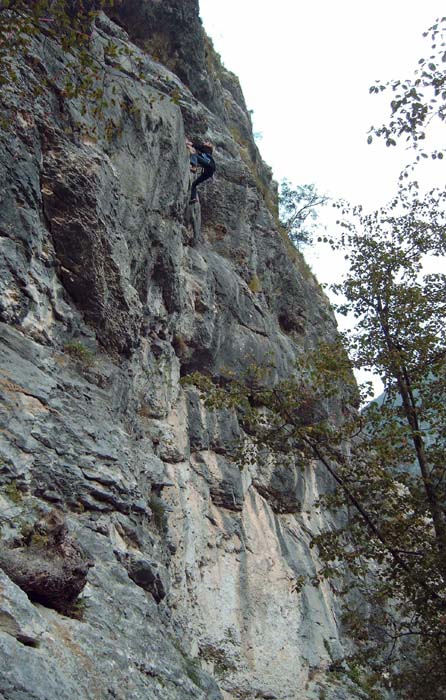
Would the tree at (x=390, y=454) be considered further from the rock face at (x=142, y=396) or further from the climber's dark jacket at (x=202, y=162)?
the climber's dark jacket at (x=202, y=162)

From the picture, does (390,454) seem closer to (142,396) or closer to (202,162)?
(142,396)

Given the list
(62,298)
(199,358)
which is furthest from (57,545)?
(199,358)

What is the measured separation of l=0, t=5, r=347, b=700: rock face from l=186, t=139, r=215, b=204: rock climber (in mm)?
726

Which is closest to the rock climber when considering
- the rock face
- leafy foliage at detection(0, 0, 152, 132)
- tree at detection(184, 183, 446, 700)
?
the rock face

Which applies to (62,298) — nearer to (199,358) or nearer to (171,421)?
(171,421)

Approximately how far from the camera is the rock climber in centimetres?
1719

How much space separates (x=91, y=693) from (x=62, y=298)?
21.3 feet

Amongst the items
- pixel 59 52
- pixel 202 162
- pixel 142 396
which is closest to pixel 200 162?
pixel 202 162

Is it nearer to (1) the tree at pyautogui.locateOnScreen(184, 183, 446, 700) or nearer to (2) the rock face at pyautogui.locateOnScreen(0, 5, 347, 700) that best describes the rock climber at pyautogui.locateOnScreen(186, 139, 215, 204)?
(2) the rock face at pyautogui.locateOnScreen(0, 5, 347, 700)

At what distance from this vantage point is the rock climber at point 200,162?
17.2 m

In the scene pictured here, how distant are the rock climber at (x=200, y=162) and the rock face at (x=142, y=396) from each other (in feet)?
2.38

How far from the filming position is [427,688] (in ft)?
33.0

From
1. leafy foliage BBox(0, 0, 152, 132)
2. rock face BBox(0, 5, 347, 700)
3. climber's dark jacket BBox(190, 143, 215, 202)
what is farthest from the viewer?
climber's dark jacket BBox(190, 143, 215, 202)

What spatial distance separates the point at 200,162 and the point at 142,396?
7508mm
